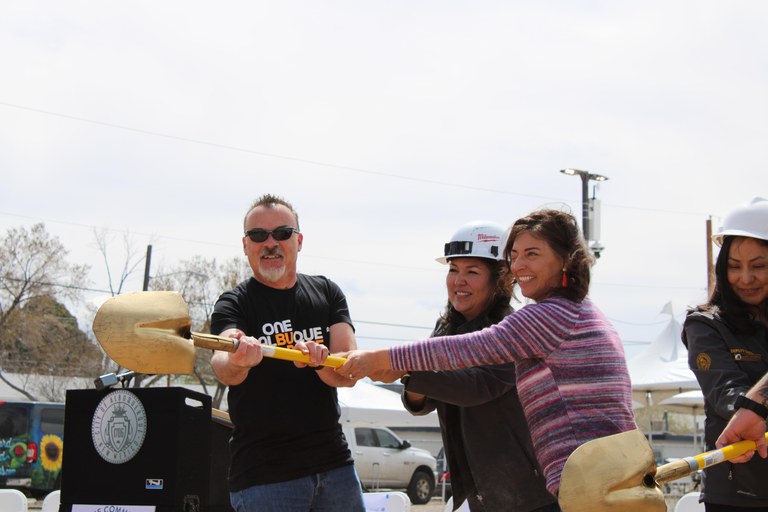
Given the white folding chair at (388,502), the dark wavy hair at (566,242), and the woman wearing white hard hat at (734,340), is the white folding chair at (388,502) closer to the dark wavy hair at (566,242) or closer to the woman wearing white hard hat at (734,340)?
the woman wearing white hard hat at (734,340)

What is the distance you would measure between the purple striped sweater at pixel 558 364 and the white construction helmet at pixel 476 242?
2.92 ft

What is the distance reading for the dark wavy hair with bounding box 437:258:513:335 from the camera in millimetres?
4051

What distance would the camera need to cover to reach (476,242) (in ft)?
13.5

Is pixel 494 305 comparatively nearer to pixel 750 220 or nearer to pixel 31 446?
pixel 750 220

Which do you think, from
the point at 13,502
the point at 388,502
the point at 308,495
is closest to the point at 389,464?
the point at 388,502

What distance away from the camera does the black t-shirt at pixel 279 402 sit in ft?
13.1

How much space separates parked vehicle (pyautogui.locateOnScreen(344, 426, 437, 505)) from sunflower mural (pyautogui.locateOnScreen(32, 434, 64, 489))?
619 centimetres

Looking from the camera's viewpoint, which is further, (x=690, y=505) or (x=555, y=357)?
(x=690, y=505)

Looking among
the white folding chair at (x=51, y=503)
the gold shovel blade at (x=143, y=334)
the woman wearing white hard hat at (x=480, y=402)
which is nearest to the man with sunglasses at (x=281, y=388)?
the gold shovel blade at (x=143, y=334)

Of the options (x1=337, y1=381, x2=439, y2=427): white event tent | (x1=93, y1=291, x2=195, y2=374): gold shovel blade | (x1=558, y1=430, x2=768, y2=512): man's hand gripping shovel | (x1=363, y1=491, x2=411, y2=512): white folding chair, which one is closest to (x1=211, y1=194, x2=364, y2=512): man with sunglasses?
(x1=93, y1=291, x2=195, y2=374): gold shovel blade

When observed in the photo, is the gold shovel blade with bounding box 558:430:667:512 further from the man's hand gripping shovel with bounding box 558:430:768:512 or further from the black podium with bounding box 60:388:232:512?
the black podium with bounding box 60:388:232:512

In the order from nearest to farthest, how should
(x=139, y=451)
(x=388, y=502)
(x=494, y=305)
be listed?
(x=494, y=305), (x=139, y=451), (x=388, y=502)

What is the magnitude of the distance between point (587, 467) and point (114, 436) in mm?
3389

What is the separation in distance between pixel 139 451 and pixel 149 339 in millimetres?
2048
